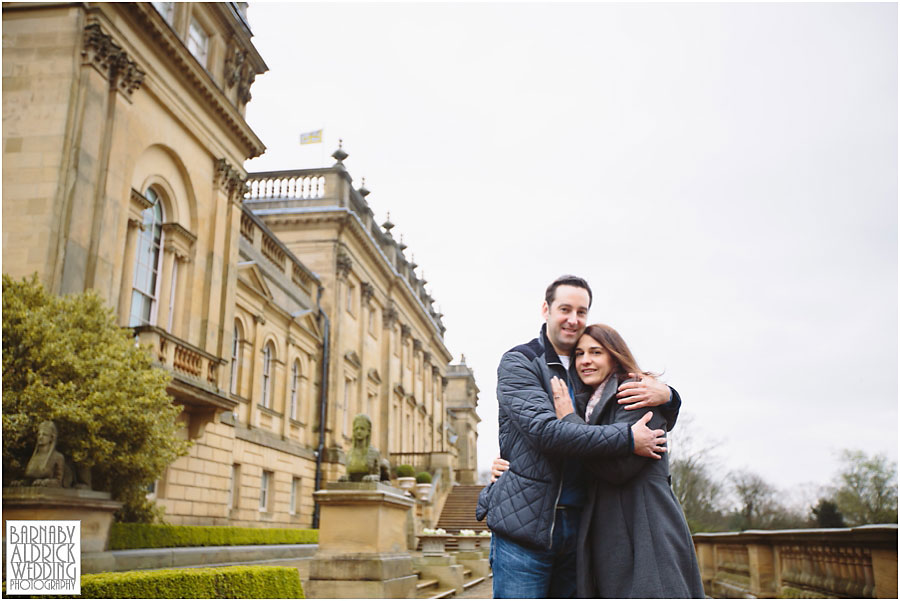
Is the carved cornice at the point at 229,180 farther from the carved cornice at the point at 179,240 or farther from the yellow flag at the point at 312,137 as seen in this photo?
the yellow flag at the point at 312,137

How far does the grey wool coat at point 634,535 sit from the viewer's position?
304cm

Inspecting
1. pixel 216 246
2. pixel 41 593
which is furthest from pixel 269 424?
pixel 41 593

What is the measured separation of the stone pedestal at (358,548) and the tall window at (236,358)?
12.4m

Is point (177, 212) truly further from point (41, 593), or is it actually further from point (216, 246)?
point (41, 593)

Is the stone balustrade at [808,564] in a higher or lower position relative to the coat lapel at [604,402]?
lower

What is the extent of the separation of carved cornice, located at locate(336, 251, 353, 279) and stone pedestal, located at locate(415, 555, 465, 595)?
19.0m

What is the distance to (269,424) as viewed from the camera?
87.0 feet

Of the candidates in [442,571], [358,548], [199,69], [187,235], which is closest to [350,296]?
[187,235]

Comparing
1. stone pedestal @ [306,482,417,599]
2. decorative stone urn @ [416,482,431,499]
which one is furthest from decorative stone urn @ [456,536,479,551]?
decorative stone urn @ [416,482,431,499]

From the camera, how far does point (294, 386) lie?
2989 cm

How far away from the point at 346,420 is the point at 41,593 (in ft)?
93.8

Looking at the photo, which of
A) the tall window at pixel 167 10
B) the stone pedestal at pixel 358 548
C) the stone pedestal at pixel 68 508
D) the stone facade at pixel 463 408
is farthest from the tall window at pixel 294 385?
the stone facade at pixel 463 408

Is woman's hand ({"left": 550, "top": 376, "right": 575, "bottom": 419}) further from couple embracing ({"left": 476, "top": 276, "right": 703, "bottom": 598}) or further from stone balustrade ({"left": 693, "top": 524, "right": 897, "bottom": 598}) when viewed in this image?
stone balustrade ({"left": 693, "top": 524, "right": 897, "bottom": 598})

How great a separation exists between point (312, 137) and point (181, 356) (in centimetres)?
2222
